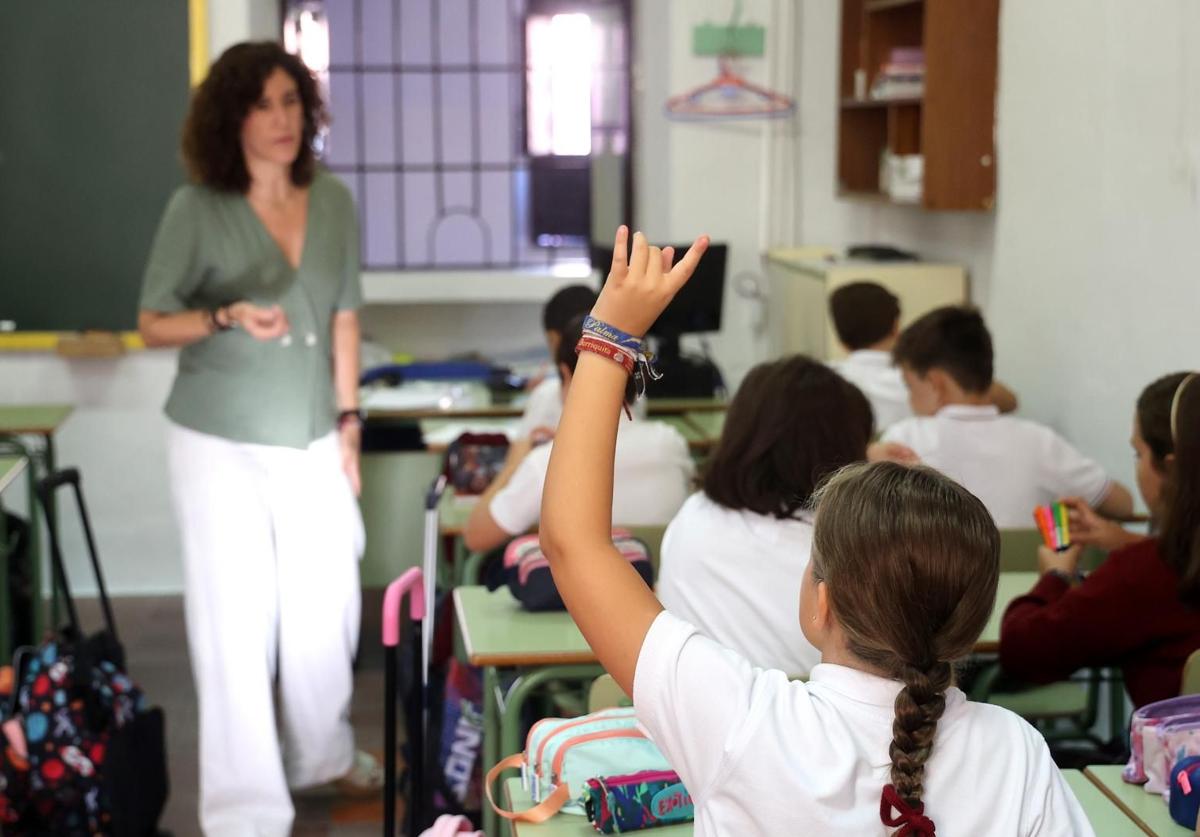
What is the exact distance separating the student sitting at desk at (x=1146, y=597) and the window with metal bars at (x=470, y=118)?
431cm

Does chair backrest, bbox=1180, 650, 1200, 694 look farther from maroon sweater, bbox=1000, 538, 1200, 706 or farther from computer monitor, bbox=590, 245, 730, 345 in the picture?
computer monitor, bbox=590, 245, 730, 345

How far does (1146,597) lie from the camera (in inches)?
95.0

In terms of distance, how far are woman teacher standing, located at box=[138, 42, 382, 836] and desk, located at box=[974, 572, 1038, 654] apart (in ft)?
4.75

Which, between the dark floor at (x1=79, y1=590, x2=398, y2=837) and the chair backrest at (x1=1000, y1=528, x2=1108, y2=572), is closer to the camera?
the chair backrest at (x1=1000, y1=528, x2=1108, y2=572)

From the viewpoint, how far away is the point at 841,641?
1.39m

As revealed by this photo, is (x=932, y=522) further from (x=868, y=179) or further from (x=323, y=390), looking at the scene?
(x=868, y=179)

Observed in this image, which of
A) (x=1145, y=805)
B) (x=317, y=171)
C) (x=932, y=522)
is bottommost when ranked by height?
(x=1145, y=805)

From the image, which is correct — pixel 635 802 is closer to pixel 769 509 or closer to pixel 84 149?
pixel 769 509

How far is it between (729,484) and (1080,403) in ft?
6.56

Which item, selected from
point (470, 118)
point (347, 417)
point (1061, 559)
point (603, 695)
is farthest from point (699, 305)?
point (603, 695)

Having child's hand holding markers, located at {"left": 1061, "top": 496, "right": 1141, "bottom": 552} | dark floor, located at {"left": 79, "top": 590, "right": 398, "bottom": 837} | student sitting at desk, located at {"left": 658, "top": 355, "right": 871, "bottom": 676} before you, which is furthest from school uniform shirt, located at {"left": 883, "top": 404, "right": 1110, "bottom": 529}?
dark floor, located at {"left": 79, "top": 590, "right": 398, "bottom": 837}

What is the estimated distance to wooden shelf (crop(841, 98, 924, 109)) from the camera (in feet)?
16.6

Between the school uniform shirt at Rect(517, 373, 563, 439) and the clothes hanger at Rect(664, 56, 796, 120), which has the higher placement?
the clothes hanger at Rect(664, 56, 796, 120)

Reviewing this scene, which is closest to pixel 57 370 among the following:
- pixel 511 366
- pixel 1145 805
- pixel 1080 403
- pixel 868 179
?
pixel 511 366
